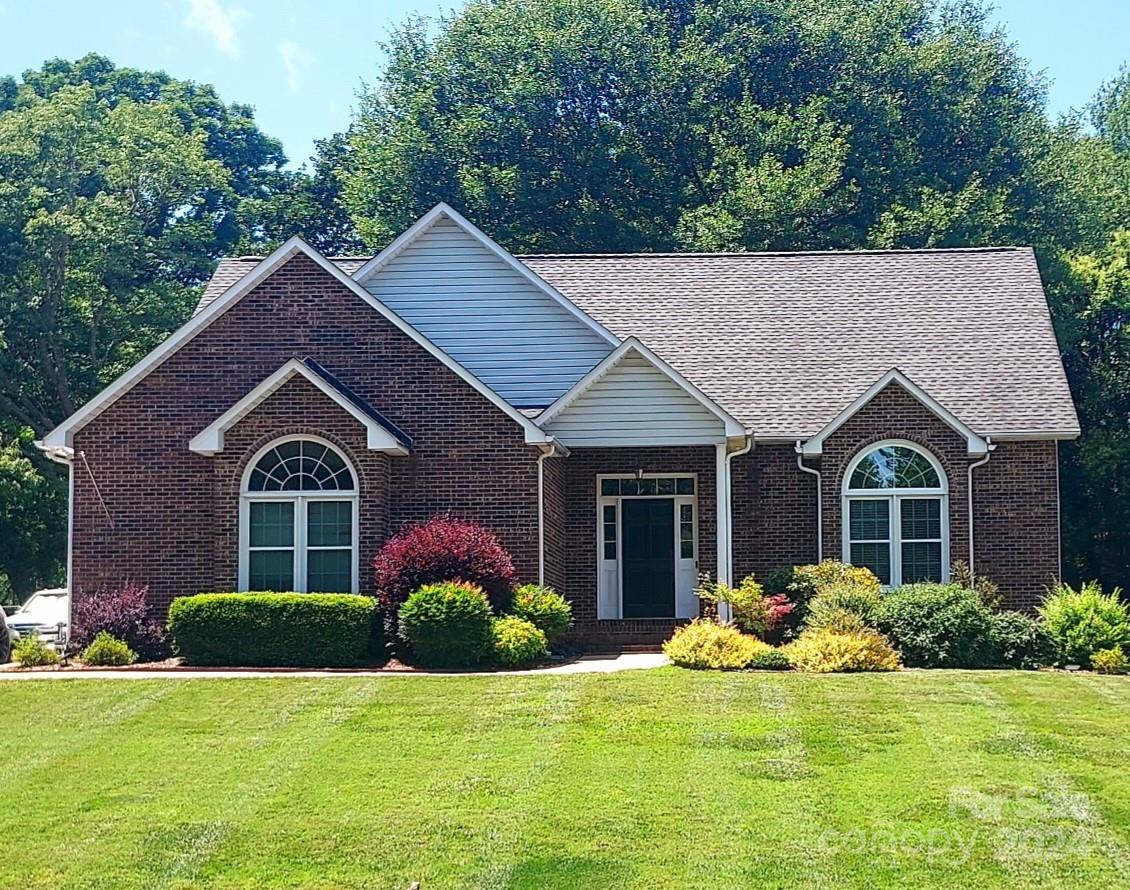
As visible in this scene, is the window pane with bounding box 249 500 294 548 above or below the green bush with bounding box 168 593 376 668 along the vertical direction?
above

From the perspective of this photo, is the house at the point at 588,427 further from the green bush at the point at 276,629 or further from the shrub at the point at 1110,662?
the shrub at the point at 1110,662

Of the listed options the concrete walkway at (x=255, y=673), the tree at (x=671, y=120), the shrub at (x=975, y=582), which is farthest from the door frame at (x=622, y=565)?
the tree at (x=671, y=120)

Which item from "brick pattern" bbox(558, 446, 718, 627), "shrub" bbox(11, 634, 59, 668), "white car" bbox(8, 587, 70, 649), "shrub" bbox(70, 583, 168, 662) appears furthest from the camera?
"white car" bbox(8, 587, 70, 649)

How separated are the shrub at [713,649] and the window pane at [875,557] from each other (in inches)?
180

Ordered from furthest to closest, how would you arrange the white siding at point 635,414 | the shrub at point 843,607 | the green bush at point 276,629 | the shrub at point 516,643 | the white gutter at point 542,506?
the white siding at point 635,414 < the white gutter at point 542,506 < the shrub at point 843,607 < the green bush at point 276,629 < the shrub at point 516,643

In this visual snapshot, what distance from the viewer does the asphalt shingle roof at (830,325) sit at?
84.8ft

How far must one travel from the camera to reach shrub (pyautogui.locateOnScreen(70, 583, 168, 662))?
21.7 meters

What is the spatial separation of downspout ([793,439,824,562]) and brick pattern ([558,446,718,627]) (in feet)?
4.67

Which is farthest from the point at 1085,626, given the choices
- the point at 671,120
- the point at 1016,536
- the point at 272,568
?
the point at 671,120

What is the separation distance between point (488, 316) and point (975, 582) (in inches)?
349

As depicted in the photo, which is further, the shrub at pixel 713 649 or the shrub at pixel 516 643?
the shrub at pixel 516 643

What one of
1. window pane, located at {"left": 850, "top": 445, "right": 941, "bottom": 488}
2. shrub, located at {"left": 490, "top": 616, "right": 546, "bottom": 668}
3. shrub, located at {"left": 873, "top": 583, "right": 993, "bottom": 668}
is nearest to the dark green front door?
window pane, located at {"left": 850, "top": 445, "right": 941, "bottom": 488}

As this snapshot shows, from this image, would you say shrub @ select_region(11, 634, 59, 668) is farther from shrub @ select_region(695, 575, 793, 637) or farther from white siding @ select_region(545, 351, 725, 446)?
shrub @ select_region(695, 575, 793, 637)

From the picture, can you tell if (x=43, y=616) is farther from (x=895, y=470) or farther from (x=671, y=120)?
(x=671, y=120)
